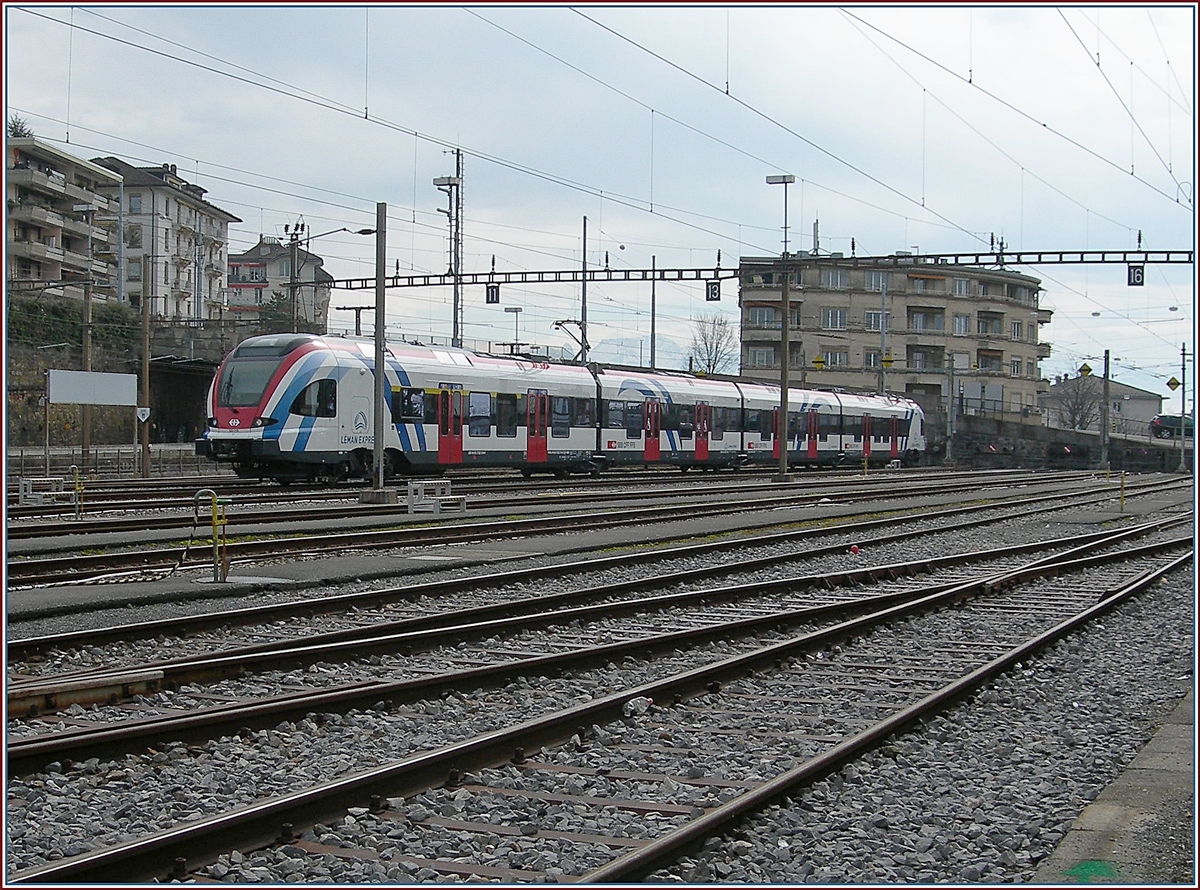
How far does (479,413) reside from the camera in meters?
33.4

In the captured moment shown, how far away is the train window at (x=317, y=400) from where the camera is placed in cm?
2852

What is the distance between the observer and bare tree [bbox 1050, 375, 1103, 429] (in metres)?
109

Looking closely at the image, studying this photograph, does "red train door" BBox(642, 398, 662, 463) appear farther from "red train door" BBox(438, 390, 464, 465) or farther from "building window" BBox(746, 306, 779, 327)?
"building window" BBox(746, 306, 779, 327)

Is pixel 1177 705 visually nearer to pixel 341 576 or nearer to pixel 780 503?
pixel 341 576

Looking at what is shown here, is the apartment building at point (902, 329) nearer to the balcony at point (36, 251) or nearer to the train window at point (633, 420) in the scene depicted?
the balcony at point (36, 251)

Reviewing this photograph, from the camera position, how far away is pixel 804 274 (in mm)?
98188

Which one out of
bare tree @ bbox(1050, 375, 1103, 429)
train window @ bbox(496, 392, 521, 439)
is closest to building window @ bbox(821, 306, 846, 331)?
bare tree @ bbox(1050, 375, 1103, 429)

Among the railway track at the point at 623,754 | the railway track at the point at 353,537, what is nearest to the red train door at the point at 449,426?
the railway track at the point at 353,537

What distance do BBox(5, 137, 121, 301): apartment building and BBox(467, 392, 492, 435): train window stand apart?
35512 mm

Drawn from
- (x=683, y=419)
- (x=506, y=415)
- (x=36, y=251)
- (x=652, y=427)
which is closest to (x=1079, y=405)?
(x=683, y=419)

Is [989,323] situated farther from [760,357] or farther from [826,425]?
[826,425]

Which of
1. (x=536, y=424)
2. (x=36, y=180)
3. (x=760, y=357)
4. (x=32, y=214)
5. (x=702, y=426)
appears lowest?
(x=536, y=424)

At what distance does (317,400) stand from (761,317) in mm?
71963

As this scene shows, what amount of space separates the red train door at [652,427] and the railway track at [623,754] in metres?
28.5
